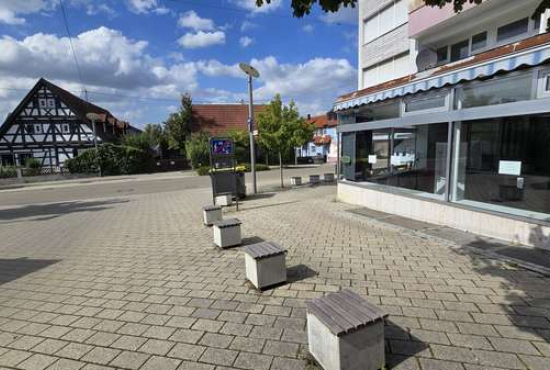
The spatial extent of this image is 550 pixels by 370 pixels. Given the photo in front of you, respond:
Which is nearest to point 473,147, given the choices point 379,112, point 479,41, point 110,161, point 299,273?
point 379,112

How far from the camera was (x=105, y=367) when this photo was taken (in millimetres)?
2445

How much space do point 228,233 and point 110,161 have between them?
28839mm

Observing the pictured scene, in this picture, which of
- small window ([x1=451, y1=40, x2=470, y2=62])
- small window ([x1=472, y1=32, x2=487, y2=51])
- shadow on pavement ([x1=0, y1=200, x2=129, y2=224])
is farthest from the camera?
small window ([x1=451, y1=40, x2=470, y2=62])

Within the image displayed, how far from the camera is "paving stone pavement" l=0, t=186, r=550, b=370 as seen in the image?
98.2 inches

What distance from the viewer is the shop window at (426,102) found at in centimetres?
605

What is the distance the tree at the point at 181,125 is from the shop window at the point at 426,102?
32.5m

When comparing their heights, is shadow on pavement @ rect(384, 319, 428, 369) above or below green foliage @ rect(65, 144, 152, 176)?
below

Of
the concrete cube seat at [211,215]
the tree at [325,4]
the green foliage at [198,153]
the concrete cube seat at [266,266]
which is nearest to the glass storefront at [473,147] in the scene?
the tree at [325,4]

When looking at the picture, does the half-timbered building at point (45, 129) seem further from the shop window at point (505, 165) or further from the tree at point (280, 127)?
the shop window at point (505, 165)

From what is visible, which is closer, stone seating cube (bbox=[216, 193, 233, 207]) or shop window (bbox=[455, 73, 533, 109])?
shop window (bbox=[455, 73, 533, 109])

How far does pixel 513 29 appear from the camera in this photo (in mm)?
9984

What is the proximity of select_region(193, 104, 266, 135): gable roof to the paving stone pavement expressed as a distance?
1311 inches

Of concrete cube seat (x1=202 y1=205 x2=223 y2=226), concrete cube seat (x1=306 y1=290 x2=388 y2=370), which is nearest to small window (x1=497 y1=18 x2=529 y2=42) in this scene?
concrete cube seat (x1=202 y1=205 x2=223 y2=226)

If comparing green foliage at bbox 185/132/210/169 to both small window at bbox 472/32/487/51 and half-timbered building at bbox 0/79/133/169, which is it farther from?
small window at bbox 472/32/487/51
